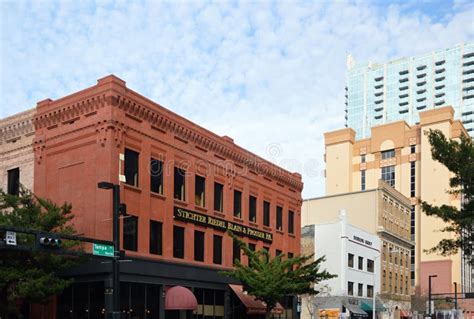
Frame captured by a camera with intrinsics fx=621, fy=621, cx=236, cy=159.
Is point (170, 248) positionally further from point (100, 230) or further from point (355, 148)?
point (355, 148)

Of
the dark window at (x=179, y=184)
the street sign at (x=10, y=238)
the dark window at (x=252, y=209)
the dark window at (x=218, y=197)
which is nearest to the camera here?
the street sign at (x=10, y=238)

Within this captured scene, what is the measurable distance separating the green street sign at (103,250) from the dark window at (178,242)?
11.6 m

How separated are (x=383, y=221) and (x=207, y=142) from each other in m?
38.6

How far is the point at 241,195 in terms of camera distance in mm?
42500

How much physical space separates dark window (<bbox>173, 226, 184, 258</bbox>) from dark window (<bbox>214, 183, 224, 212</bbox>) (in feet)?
14.0

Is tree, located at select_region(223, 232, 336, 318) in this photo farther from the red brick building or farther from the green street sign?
the green street sign

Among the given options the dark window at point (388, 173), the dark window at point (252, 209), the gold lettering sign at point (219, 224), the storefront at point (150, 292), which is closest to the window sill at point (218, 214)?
the gold lettering sign at point (219, 224)

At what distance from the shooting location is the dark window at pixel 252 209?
43747mm

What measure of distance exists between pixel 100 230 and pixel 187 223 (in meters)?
6.87

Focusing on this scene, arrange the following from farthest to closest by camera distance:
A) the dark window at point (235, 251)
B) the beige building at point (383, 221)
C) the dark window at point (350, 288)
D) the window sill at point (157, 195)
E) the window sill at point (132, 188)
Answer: the beige building at point (383, 221) → the dark window at point (350, 288) → the dark window at point (235, 251) → the window sill at point (157, 195) → the window sill at point (132, 188)

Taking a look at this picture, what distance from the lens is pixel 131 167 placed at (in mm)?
32719

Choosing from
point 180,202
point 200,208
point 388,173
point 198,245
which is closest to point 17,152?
point 180,202

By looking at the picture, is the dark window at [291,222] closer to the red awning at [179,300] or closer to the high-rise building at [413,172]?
the red awning at [179,300]

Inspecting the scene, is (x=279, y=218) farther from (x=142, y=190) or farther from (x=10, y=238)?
(x=10, y=238)
